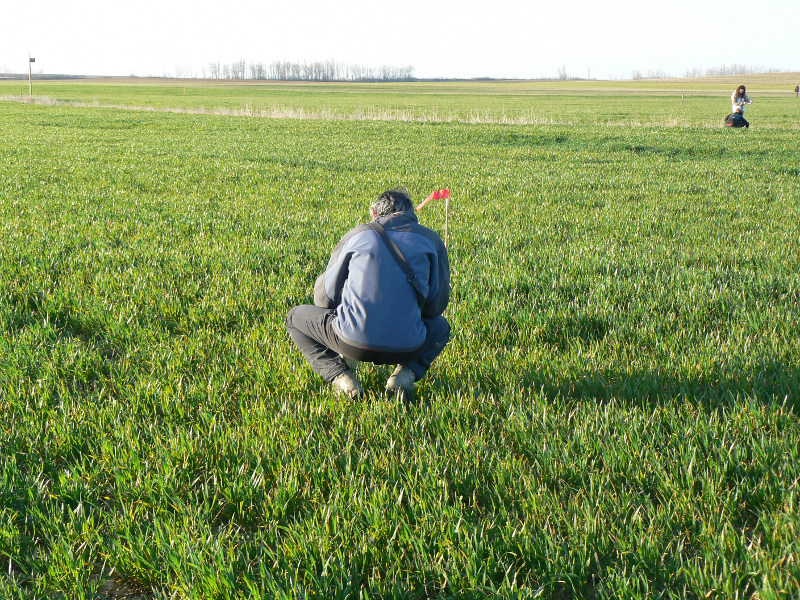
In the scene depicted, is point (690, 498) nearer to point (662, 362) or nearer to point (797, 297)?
point (662, 362)

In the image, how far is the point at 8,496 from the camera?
2.82 m

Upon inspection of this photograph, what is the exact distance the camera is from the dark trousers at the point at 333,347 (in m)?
3.75

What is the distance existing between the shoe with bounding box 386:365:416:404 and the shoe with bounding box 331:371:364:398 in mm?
191

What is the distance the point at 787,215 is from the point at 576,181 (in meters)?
5.00

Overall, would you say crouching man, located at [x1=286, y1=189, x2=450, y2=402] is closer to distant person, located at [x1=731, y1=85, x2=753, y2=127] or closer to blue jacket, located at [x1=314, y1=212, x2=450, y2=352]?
blue jacket, located at [x1=314, y1=212, x2=450, y2=352]

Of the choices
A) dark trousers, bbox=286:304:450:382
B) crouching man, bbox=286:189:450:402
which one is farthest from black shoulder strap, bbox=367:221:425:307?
dark trousers, bbox=286:304:450:382

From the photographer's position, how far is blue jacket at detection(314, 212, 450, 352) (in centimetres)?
351

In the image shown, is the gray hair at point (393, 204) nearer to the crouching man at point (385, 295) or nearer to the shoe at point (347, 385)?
the crouching man at point (385, 295)

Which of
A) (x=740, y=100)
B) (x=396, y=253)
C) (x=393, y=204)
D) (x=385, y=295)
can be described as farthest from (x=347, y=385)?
(x=740, y=100)

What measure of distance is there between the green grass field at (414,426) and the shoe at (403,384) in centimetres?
12

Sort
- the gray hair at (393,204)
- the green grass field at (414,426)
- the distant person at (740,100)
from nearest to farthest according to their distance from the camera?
1. the green grass field at (414,426)
2. the gray hair at (393,204)
3. the distant person at (740,100)

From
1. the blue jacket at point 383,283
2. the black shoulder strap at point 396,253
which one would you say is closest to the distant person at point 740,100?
the blue jacket at point 383,283

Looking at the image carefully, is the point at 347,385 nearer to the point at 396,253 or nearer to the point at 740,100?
the point at 396,253

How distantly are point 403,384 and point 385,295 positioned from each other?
0.64 meters
